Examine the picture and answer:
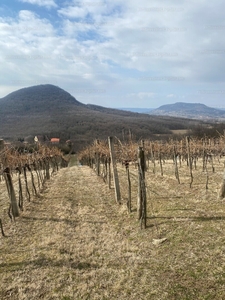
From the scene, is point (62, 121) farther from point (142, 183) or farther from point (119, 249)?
point (119, 249)

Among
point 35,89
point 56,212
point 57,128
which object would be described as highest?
point 35,89

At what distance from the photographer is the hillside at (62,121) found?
8894 centimetres

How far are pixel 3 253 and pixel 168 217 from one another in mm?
5078

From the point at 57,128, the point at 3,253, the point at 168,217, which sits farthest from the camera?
the point at 57,128

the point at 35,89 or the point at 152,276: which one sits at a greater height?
the point at 35,89

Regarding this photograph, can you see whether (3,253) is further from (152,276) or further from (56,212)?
(152,276)

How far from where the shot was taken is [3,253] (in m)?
6.02

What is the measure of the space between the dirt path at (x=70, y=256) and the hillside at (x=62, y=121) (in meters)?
58.5

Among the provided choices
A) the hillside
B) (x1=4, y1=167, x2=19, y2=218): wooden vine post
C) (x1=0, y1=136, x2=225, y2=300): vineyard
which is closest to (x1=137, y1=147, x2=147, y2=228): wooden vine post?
(x1=0, y1=136, x2=225, y2=300): vineyard

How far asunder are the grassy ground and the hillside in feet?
192

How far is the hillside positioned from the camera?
88.9 metres

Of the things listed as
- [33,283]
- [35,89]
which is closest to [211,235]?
[33,283]

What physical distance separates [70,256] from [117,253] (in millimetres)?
1201

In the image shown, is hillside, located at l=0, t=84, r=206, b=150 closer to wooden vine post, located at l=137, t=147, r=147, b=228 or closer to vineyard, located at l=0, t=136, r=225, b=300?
vineyard, located at l=0, t=136, r=225, b=300
